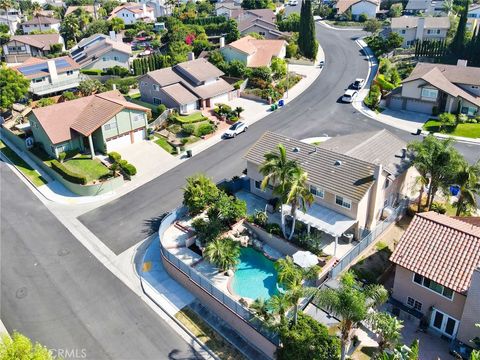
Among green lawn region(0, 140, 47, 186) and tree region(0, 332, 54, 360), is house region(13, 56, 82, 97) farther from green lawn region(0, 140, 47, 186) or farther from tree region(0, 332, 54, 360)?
tree region(0, 332, 54, 360)

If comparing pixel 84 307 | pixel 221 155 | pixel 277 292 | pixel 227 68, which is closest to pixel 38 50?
pixel 227 68

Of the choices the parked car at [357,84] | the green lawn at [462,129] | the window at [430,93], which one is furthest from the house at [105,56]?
the green lawn at [462,129]

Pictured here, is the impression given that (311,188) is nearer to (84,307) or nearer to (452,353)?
(452,353)

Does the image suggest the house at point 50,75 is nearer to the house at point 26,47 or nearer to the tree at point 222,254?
the house at point 26,47

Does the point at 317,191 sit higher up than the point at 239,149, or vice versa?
the point at 317,191

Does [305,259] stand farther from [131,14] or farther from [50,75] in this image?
[131,14]

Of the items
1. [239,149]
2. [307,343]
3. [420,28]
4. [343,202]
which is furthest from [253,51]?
[307,343]
